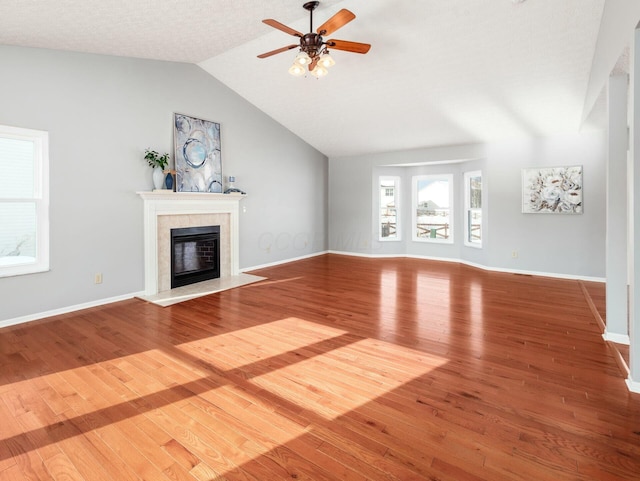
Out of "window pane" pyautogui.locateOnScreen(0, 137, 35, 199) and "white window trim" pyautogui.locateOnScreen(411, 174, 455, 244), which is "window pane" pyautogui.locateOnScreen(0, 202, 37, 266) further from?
"white window trim" pyautogui.locateOnScreen(411, 174, 455, 244)

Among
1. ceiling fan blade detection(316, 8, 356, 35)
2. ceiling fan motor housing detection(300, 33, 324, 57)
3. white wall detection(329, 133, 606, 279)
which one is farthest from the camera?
white wall detection(329, 133, 606, 279)

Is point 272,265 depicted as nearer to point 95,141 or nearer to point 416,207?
point 416,207

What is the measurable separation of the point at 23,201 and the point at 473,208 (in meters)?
7.55

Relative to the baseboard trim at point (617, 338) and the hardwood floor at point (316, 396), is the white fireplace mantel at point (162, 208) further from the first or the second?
the baseboard trim at point (617, 338)

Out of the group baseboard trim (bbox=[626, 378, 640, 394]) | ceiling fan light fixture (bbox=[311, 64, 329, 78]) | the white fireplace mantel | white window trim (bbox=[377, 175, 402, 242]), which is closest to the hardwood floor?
baseboard trim (bbox=[626, 378, 640, 394])

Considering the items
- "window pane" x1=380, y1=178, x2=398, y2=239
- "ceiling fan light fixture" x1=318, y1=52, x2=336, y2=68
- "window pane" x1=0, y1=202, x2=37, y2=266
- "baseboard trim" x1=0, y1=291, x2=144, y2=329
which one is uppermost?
"ceiling fan light fixture" x1=318, y1=52, x2=336, y2=68

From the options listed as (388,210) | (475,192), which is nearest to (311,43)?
(475,192)

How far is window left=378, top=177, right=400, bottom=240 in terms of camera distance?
28.5 feet

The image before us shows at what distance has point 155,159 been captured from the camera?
5016mm

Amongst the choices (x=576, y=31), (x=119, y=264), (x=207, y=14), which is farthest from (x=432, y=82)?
(x=119, y=264)

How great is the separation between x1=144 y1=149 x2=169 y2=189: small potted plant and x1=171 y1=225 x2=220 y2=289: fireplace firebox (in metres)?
0.78

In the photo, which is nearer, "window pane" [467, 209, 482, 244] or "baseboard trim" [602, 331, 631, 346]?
"baseboard trim" [602, 331, 631, 346]

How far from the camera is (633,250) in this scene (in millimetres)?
2338

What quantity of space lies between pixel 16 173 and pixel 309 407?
4097 mm
